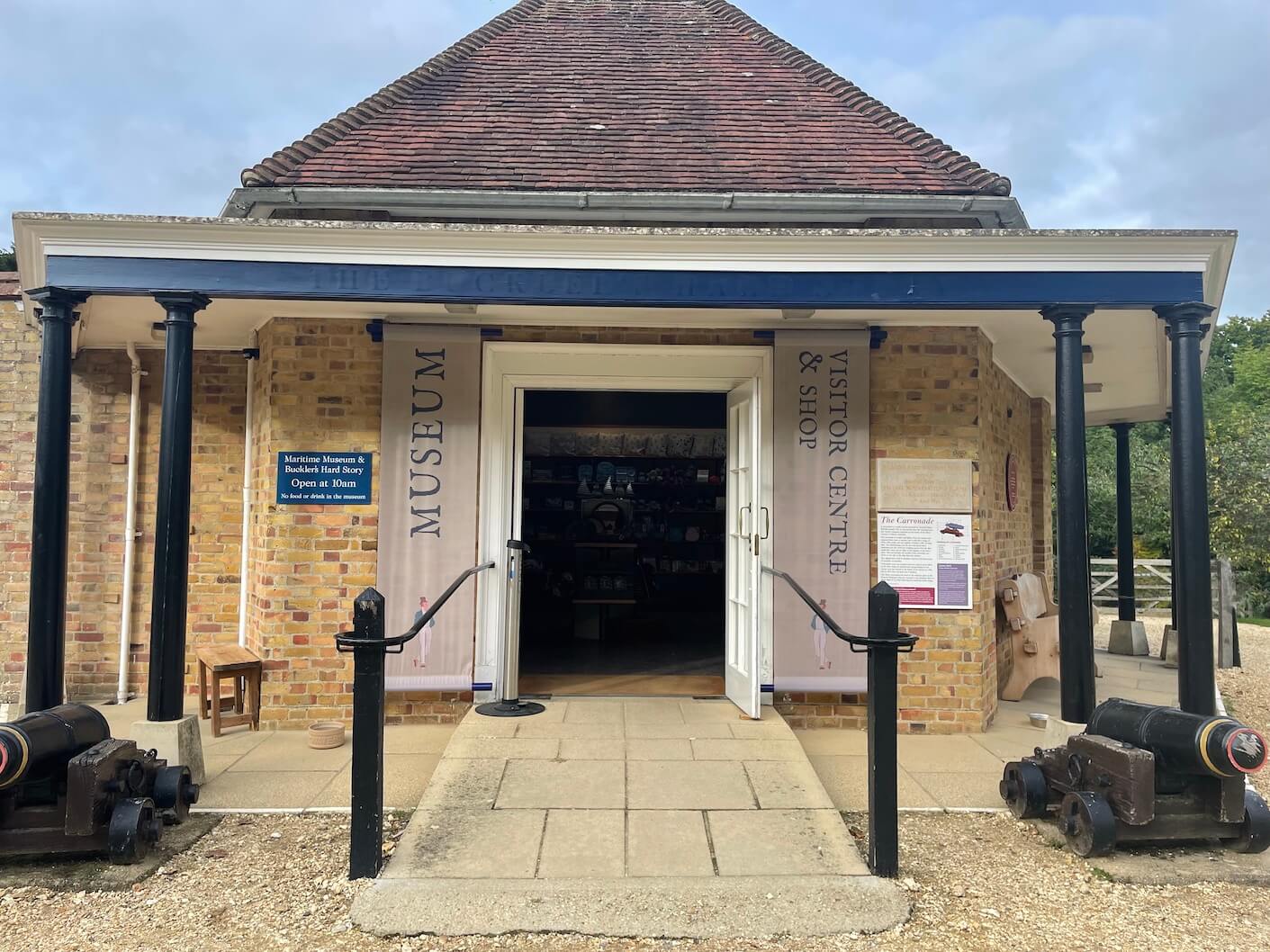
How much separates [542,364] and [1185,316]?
3796 millimetres

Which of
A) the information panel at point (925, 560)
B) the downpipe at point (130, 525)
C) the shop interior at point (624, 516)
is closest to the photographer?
the information panel at point (925, 560)

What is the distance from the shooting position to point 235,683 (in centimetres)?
524

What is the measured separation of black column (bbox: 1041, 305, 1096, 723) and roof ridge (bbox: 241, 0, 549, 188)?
5.12 metres

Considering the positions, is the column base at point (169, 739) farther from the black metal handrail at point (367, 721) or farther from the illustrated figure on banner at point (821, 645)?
the illustrated figure on banner at point (821, 645)

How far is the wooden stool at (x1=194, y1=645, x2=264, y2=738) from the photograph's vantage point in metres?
5.02

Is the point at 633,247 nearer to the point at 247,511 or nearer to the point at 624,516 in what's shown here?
the point at 247,511

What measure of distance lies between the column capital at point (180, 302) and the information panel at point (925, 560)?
4.30 m

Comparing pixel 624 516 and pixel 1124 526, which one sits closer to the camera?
pixel 1124 526

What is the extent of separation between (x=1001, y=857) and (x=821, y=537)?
2.16 meters

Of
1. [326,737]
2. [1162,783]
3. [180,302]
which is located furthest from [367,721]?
[1162,783]

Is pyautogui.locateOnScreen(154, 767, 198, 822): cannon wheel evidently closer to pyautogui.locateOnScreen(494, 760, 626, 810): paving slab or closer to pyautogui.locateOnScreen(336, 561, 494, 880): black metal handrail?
pyautogui.locateOnScreen(336, 561, 494, 880): black metal handrail

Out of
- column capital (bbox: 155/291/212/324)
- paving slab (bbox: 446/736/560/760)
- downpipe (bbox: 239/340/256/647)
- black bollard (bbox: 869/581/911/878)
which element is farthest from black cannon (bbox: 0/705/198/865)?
black bollard (bbox: 869/581/911/878)

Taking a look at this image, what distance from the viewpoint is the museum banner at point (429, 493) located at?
5.13 metres

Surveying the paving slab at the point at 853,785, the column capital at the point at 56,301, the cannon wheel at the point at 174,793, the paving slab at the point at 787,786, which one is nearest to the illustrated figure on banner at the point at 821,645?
the paving slab at the point at 853,785
